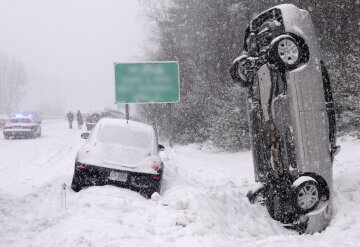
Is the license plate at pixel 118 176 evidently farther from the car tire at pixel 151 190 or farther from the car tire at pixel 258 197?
the car tire at pixel 258 197

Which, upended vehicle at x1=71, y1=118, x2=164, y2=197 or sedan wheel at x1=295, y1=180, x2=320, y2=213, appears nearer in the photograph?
sedan wheel at x1=295, y1=180, x2=320, y2=213

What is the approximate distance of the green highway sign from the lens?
16141mm

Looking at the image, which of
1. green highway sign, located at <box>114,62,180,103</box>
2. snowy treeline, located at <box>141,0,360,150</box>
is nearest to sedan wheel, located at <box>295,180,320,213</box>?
snowy treeline, located at <box>141,0,360,150</box>

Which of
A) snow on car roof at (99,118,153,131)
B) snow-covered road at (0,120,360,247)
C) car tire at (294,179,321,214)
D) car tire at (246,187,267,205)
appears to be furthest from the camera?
snow on car roof at (99,118,153,131)

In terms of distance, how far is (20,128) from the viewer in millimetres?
27906

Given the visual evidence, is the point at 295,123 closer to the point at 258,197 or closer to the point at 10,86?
the point at 258,197

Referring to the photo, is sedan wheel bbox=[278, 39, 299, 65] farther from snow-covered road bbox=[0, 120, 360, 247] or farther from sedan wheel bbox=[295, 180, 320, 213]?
snow-covered road bbox=[0, 120, 360, 247]

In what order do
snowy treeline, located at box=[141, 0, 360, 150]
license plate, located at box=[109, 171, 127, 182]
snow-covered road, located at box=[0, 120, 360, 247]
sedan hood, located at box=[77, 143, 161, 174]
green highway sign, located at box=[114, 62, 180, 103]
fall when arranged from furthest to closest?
green highway sign, located at box=[114, 62, 180, 103], snowy treeline, located at box=[141, 0, 360, 150], sedan hood, located at box=[77, 143, 161, 174], license plate, located at box=[109, 171, 127, 182], snow-covered road, located at box=[0, 120, 360, 247]

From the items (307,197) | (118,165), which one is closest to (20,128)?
(118,165)

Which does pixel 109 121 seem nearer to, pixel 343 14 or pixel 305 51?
pixel 305 51

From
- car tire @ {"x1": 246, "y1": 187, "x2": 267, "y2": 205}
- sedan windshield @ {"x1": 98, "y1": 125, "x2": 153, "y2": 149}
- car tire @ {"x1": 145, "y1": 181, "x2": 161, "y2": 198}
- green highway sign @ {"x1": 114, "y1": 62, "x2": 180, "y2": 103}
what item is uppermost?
green highway sign @ {"x1": 114, "y1": 62, "x2": 180, "y2": 103}

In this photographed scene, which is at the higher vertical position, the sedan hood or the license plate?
the sedan hood

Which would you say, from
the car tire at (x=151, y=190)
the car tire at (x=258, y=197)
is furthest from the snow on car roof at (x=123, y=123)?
the car tire at (x=258, y=197)

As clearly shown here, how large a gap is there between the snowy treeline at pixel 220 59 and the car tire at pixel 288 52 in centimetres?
337
